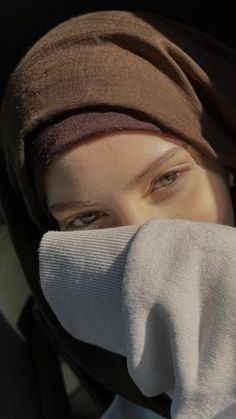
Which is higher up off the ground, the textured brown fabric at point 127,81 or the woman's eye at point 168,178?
the textured brown fabric at point 127,81

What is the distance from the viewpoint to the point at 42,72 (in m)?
1.07

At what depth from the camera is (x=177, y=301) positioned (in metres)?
0.76

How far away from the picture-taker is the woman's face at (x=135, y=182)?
101 centimetres

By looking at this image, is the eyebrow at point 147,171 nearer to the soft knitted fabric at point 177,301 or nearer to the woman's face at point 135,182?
the woman's face at point 135,182

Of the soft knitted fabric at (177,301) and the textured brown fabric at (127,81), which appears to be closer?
the soft knitted fabric at (177,301)

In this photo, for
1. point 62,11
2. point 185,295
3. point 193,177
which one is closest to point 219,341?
point 185,295

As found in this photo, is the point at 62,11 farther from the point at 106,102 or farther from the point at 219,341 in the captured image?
the point at 219,341

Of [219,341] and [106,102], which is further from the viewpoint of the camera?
[106,102]

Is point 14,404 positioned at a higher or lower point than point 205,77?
lower

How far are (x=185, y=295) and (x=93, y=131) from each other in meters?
0.36

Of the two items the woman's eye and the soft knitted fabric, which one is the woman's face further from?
the soft knitted fabric

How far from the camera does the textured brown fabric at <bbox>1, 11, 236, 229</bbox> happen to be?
1.04 metres

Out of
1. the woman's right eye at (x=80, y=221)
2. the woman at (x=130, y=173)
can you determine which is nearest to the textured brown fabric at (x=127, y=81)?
the woman at (x=130, y=173)

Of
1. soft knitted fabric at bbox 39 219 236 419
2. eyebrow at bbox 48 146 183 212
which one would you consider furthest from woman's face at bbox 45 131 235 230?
soft knitted fabric at bbox 39 219 236 419
